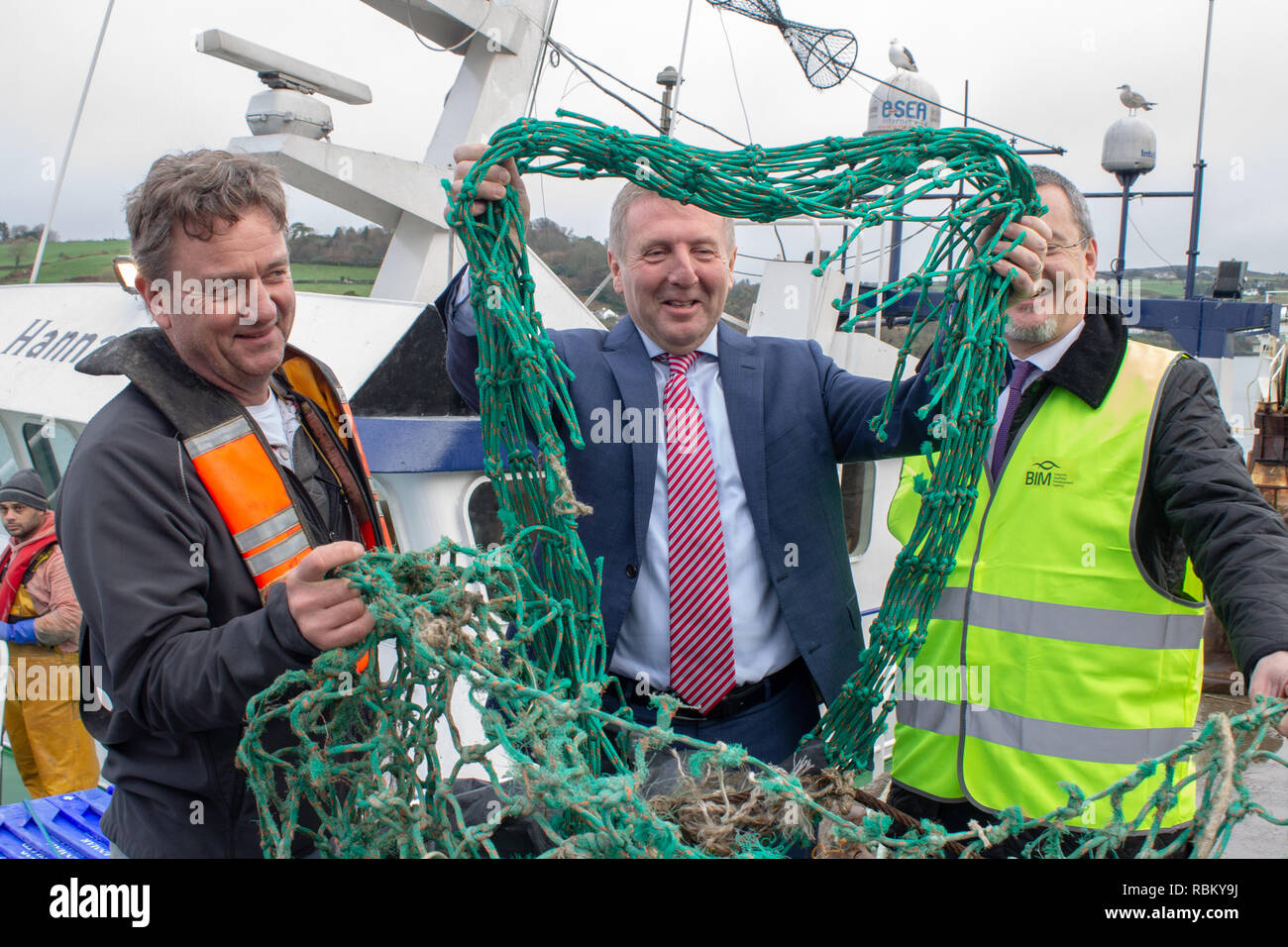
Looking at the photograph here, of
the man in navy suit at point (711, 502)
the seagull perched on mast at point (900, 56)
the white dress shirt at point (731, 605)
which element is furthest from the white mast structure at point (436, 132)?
the seagull perched on mast at point (900, 56)

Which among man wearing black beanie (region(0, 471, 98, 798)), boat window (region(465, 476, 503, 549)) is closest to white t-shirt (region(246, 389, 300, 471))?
boat window (region(465, 476, 503, 549))

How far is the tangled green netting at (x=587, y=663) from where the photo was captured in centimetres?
149

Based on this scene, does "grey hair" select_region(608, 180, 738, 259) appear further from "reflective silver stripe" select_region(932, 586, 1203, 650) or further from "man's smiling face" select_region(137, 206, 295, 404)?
"reflective silver stripe" select_region(932, 586, 1203, 650)

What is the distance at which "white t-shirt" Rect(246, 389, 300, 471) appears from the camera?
2.03 m

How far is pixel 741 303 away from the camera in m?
7.15

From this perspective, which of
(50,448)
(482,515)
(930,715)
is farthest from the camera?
(50,448)

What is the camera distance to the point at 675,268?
248cm

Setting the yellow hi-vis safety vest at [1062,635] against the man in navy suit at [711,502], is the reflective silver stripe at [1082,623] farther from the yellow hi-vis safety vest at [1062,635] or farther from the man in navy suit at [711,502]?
the man in navy suit at [711,502]

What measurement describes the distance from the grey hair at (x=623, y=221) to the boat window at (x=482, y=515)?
1553mm

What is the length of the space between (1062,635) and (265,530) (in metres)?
1.84

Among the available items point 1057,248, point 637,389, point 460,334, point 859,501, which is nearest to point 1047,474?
point 1057,248

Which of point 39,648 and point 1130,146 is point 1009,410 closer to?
point 39,648

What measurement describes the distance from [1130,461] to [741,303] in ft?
16.3
